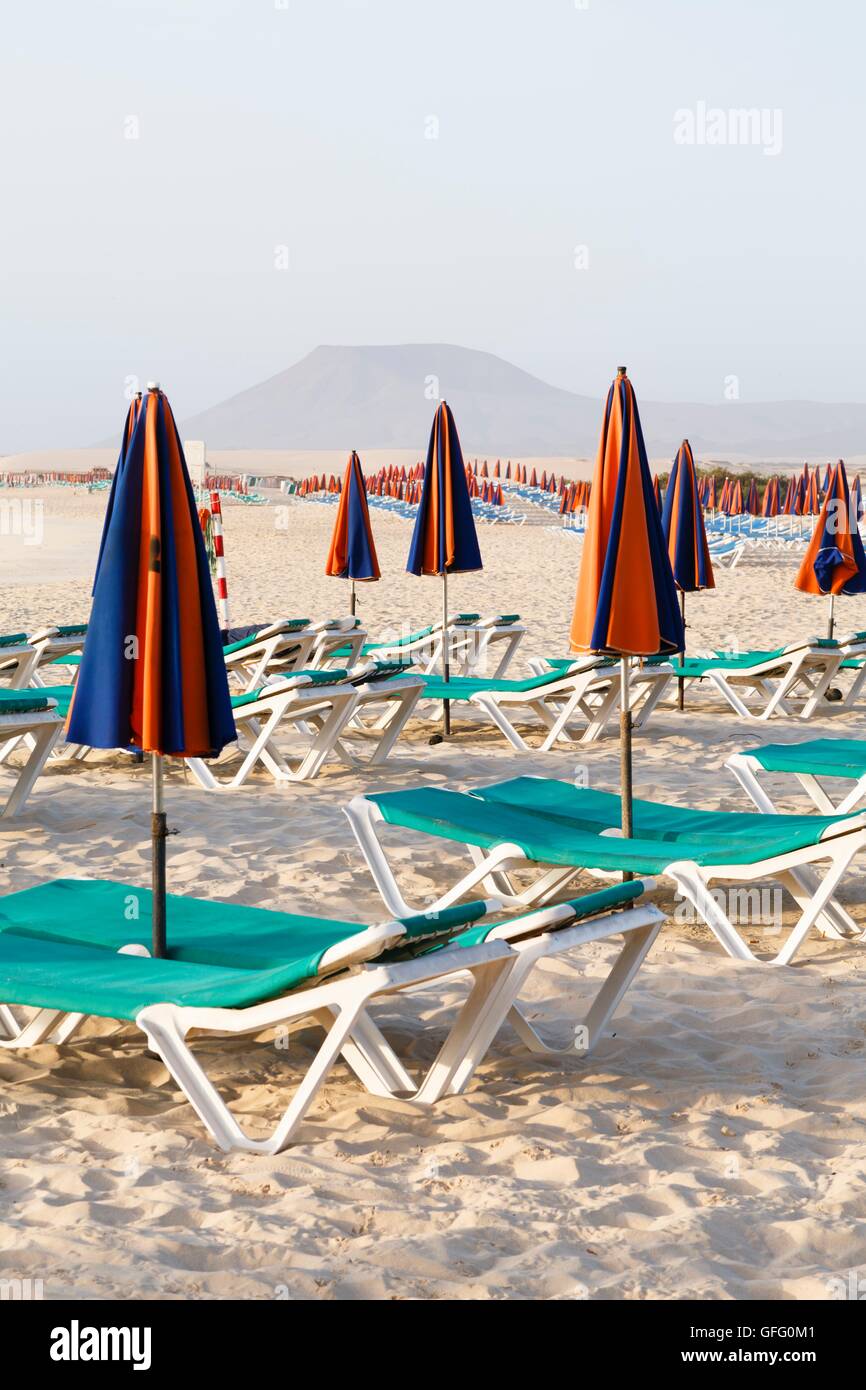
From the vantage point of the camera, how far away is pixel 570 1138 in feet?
11.3

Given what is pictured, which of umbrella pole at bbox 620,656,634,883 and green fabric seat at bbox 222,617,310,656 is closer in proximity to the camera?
umbrella pole at bbox 620,656,634,883

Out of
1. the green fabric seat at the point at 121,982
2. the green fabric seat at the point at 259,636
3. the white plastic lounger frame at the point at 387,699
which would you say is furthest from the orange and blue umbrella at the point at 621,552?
the green fabric seat at the point at 259,636

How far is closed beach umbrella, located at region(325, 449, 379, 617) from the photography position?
Answer: 428 inches

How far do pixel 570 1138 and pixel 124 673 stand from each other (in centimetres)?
155

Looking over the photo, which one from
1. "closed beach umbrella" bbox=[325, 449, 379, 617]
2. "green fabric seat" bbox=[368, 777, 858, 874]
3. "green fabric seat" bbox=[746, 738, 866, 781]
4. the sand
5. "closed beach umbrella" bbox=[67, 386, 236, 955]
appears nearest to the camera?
the sand

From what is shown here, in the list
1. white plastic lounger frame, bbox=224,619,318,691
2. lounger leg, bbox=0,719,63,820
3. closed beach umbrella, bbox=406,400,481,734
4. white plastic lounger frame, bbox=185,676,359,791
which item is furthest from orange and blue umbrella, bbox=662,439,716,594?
lounger leg, bbox=0,719,63,820

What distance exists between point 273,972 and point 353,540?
7.76 meters

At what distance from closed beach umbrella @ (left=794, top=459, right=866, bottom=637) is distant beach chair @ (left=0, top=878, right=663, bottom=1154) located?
22.4 ft

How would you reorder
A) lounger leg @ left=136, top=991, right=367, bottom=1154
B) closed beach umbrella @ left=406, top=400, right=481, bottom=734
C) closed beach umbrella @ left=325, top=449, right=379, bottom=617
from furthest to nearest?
closed beach umbrella @ left=325, top=449, right=379, bottom=617 < closed beach umbrella @ left=406, top=400, right=481, bottom=734 < lounger leg @ left=136, top=991, right=367, bottom=1154

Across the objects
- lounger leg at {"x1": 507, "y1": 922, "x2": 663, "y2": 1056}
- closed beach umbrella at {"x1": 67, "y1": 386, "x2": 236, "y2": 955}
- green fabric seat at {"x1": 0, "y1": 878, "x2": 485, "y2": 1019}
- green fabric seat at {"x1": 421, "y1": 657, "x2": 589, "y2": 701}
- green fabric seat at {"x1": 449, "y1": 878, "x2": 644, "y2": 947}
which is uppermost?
closed beach umbrella at {"x1": 67, "y1": 386, "x2": 236, "y2": 955}

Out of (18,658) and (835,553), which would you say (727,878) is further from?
(835,553)

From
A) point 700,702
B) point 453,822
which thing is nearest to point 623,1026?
point 453,822

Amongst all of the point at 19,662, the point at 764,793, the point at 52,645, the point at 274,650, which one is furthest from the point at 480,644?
the point at 764,793

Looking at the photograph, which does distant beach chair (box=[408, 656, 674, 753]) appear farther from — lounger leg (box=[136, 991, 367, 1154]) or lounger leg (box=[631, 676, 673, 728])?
lounger leg (box=[136, 991, 367, 1154])
